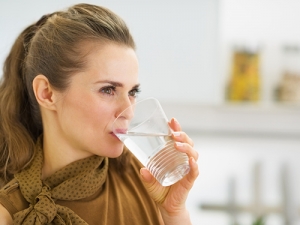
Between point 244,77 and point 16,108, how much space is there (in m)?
1.61

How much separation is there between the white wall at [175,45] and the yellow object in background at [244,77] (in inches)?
4.7

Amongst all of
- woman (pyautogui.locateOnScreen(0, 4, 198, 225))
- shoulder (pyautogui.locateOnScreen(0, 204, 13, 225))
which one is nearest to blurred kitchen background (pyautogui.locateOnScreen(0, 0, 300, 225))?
woman (pyautogui.locateOnScreen(0, 4, 198, 225))

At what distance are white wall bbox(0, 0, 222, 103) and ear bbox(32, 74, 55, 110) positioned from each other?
1350 millimetres

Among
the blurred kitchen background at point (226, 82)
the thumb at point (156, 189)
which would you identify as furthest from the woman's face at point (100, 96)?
the blurred kitchen background at point (226, 82)

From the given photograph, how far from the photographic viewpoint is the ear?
4.27 feet

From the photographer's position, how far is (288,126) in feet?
9.14

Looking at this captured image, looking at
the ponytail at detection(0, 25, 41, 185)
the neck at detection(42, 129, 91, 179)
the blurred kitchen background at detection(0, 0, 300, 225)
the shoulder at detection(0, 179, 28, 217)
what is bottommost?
the blurred kitchen background at detection(0, 0, 300, 225)

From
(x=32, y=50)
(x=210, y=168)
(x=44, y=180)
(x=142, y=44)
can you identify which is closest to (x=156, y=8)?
(x=142, y=44)

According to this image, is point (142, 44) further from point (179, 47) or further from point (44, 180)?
point (44, 180)

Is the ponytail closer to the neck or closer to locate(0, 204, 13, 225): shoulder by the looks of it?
the neck

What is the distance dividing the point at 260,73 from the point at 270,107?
0.66ft

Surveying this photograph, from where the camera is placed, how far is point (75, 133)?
1266 mm

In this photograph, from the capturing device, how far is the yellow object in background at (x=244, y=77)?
2.71 meters

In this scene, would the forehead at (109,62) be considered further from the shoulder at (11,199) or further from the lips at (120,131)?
the shoulder at (11,199)
